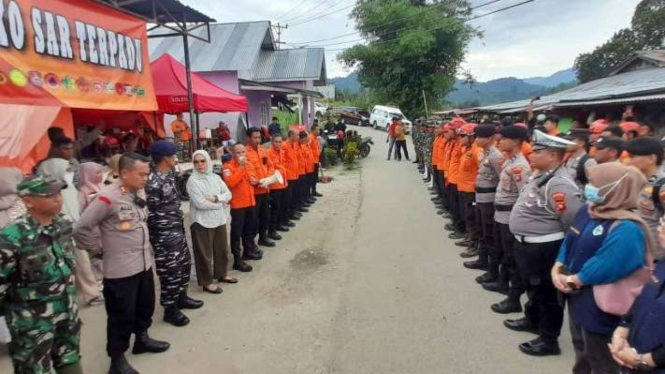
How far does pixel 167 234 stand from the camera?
392 centimetres

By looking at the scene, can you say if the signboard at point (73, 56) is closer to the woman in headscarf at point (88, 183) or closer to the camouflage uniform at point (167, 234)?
the woman in headscarf at point (88, 183)

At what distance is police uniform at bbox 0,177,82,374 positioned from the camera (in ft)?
7.51

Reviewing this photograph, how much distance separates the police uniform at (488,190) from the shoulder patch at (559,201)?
1.63m

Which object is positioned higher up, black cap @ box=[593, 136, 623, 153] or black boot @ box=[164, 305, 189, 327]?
black cap @ box=[593, 136, 623, 153]

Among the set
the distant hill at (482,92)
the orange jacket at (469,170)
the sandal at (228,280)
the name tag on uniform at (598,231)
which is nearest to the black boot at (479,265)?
the orange jacket at (469,170)

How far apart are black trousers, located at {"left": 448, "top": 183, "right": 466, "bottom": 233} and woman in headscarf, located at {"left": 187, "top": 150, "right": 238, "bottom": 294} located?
392cm

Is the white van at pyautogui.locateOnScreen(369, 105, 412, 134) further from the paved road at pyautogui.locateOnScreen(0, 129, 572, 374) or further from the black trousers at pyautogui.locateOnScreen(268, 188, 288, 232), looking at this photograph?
the paved road at pyautogui.locateOnScreen(0, 129, 572, 374)

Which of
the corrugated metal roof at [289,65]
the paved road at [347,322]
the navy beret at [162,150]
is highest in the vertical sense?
the corrugated metal roof at [289,65]

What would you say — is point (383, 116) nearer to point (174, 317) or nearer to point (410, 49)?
point (410, 49)

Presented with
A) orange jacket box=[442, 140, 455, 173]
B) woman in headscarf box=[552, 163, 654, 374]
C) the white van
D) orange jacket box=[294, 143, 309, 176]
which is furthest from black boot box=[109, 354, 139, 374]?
the white van

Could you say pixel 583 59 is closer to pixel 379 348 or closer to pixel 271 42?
pixel 271 42

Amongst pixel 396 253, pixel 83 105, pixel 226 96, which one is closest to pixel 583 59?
pixel 226 96

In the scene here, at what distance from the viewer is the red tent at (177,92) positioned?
942cm

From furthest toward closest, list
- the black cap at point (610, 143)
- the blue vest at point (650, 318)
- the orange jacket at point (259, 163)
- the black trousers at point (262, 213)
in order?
the black trousers at point (262, 213) < the orange jacket at point (259, 163) < the black cap at point (610, 143) < the blue vest at point (650, 318)
